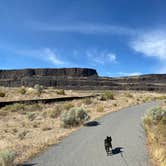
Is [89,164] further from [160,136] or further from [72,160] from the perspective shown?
[160,136]

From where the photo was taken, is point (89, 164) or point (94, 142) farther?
point (94, 142)

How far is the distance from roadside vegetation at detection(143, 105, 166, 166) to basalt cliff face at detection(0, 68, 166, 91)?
10414 centimetres

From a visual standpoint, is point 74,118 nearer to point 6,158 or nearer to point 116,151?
point 116,151

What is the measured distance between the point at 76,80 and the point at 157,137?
132967 millimetres

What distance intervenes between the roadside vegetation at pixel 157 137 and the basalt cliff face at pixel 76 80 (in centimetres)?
10414

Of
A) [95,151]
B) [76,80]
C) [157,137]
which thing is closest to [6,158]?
[95,151]

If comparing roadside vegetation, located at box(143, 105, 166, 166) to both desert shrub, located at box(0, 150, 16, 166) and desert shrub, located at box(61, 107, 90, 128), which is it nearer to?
desert shrub, located at box(61, 107, 90, 128)

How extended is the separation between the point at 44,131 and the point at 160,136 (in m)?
7.74

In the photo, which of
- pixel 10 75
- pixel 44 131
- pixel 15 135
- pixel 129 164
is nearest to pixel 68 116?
pixel 44 131

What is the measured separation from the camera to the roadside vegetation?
10.5 meters

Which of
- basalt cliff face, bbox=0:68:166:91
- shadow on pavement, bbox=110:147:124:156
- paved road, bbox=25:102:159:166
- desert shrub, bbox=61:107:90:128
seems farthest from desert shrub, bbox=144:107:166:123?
basalt cliff face, bbox=0:68:166:91

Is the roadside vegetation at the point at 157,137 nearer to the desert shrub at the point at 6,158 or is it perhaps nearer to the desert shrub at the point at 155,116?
the desert shrub at the point at 155,116

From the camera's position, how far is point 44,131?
19.2 m

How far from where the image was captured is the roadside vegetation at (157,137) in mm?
10547
